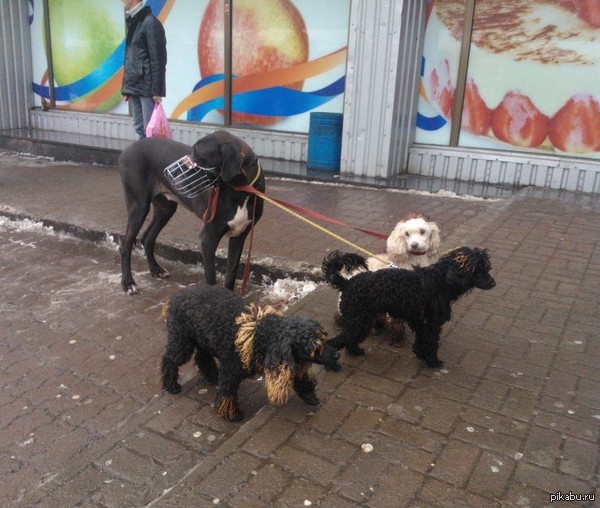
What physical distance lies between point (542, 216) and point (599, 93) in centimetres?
250

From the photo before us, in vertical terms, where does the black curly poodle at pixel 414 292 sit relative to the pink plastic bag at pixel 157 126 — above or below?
below

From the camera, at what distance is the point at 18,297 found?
513 cm

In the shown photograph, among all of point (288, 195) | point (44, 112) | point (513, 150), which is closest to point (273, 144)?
point (288, 195)

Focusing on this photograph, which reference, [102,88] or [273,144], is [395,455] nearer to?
[273,144]

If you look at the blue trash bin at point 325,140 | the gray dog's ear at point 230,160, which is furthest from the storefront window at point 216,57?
the gray dog's ear at point 230,160

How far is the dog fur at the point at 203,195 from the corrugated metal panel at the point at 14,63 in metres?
8.83

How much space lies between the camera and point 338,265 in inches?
139

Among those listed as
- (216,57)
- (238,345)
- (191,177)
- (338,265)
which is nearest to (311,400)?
(238,345)

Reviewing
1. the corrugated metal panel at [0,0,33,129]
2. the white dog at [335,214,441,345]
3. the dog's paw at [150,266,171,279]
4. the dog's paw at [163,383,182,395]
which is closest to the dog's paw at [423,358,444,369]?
the white dog at [335,214,441,345]

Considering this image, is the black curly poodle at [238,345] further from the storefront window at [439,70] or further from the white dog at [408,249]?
the storefront window at [439,70]

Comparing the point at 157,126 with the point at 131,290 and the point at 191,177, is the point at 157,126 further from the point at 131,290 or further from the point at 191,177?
the point at 191,177

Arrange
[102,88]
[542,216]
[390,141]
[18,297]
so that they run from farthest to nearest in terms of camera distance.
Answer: [102,88]
[390,141]
[542,216]
[18,297]

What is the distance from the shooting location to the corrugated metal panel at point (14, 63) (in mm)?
12117

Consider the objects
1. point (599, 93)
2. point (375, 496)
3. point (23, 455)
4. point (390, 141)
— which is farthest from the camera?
point (390, 141)
